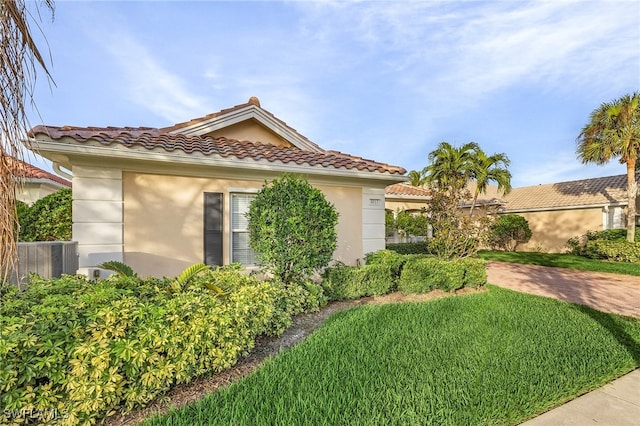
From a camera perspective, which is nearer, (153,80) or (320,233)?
(320,233)

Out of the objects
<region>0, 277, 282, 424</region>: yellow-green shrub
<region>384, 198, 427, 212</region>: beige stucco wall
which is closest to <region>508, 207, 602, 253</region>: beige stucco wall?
<region>384, 198, 427, 212</region>: beige stucco wall

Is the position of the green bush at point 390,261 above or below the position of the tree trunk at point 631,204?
below

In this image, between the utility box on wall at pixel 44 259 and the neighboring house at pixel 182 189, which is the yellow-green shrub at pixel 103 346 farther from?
the neighboring house at pixel 182 189

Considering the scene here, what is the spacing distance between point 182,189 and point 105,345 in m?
4.73

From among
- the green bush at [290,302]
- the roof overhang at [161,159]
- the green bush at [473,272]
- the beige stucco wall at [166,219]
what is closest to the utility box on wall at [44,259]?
the beige stucco wall at [166,219]

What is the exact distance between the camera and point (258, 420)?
9.12 feet

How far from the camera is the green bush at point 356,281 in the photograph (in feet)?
23.7

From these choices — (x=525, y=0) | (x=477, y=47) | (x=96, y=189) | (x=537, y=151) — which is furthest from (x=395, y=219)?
(x=96, y=189)

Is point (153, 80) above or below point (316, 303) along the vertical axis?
above

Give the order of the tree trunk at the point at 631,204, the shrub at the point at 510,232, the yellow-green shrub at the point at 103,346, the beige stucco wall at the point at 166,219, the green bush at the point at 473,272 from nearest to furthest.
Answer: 1. the yellow-green shrub at the point at 103,346
2. the beige stucco wall at the point at 166,219
3. the green bush at the point at 473,272
4. the tree trunk at the point at 631,204
5. the shrub at the point at 510,232

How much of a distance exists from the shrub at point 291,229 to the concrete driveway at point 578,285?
6.93 meters

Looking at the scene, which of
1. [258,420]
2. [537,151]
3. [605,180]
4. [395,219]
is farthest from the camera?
[605,180]

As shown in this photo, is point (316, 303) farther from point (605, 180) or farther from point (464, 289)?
point (605, 180)

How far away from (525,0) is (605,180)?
67.4ft
